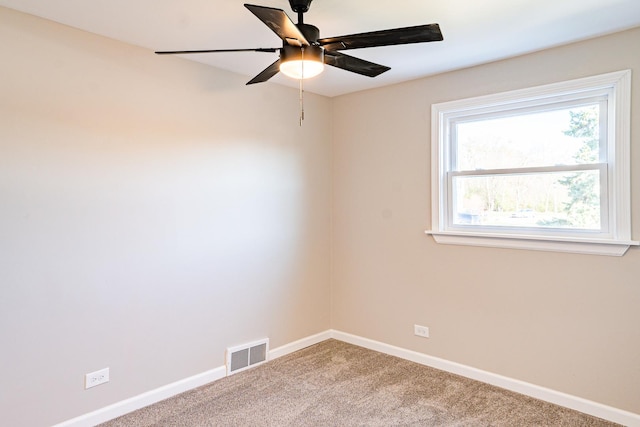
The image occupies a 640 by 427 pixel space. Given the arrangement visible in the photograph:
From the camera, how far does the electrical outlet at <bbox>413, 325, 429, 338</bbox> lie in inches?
139

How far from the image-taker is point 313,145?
13.3 feet

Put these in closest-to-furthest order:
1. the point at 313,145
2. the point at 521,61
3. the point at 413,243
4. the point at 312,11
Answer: the point at 312,11 < the point at 521,61 < the point at 413,243 < the point at 313,145

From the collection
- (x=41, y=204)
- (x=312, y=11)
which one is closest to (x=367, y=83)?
(x=312, y=11)

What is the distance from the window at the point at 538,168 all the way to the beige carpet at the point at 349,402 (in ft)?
3.71

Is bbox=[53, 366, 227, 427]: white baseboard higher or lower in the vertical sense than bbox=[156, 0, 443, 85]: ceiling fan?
lower

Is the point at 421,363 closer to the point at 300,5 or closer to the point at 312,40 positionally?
the point at 312,40

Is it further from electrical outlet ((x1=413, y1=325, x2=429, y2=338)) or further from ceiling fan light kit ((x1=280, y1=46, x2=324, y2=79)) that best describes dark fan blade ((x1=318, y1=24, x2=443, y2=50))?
electrical outlet ((x1=413, y1=325, x2=429, y2=338))

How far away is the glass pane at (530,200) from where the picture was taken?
278cm

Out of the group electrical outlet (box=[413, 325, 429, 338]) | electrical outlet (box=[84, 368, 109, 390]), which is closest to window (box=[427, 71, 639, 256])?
electrical outlet (box=[413, 325, 429, 338])

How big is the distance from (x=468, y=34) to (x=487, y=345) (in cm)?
232

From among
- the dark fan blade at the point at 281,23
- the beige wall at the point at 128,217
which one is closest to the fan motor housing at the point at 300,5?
the dark fan blade at the point at 281,23

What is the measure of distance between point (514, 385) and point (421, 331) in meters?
0.83

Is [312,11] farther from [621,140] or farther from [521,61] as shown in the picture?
[621,140]

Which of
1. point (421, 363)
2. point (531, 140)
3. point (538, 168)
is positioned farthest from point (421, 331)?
point (531, 140)
